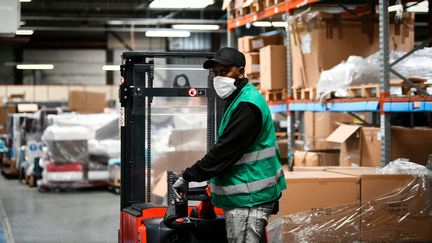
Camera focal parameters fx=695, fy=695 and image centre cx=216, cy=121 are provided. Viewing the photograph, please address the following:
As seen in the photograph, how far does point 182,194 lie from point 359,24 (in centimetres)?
610

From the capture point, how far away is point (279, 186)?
4.33m

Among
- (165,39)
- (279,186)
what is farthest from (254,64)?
(165,39)

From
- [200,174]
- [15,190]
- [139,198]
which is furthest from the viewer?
[15,190]

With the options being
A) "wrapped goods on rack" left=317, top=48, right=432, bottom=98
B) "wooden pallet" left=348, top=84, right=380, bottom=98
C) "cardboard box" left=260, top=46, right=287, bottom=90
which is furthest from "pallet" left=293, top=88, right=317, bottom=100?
"wooden pallet" left=348, top=84, right=380, bottom=98

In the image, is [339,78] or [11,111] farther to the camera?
[11,111]

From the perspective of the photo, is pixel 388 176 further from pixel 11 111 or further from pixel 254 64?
pixel 11 111

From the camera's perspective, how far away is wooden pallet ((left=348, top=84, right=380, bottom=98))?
7981 mm

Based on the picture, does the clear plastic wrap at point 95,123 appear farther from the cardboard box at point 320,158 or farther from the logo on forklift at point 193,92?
the logo on forklift at point 193,92

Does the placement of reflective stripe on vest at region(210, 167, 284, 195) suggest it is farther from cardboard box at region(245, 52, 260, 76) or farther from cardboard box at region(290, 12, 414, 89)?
cardboard box at region(245, 52, 260, 76)

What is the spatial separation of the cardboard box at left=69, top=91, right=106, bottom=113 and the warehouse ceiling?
509 cm

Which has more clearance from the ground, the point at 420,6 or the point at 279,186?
the point at 420,6

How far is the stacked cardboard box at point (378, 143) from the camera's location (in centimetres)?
802

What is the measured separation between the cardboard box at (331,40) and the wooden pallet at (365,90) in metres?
1.07

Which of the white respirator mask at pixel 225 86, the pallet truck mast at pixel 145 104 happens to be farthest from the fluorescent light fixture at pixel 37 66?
the white respirator mask at pixel 225 86
